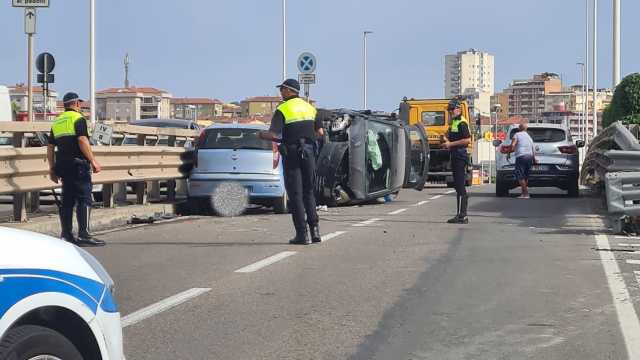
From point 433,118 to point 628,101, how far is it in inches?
534

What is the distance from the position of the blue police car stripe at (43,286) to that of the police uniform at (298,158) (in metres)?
7.54

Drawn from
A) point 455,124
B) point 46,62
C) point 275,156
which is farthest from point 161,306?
point 46,62

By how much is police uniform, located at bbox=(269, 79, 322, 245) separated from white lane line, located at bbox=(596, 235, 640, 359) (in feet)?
11.2

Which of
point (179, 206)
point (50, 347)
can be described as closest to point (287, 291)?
point (50, 347)

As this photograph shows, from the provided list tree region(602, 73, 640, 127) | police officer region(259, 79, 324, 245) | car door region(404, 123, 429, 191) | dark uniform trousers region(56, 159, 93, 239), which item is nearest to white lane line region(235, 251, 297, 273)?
police officer region(259, 79, 324, 245)

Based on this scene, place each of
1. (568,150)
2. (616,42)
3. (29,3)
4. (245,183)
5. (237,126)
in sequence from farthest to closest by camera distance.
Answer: (616,42) → (568,150) → (237,126) → (245,183) → (29,3)

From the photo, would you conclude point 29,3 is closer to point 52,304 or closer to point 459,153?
point 459,153

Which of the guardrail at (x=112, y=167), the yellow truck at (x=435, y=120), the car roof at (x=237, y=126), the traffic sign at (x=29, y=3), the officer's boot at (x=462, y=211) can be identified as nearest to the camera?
the guardrail at (x=112, y=167)

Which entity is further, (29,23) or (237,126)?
A: (237,126)

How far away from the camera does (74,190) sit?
11742 millimetres

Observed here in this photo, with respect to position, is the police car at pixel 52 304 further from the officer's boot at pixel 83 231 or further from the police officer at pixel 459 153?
the police officer at pixel 459 153

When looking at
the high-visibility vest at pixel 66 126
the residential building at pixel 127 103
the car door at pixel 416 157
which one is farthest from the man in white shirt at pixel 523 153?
the residential building at pixel 127 103

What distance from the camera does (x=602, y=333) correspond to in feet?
21.3

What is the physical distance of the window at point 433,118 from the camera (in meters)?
34.1
